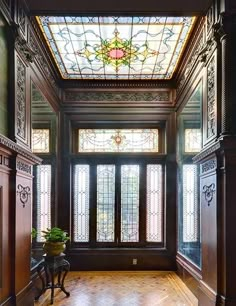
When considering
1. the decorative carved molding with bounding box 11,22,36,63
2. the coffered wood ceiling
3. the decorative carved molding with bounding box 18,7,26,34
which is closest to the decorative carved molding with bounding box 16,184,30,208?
the decorative carved molding with bounding box 11,22,36,63

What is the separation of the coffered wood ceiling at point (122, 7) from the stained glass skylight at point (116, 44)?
600 millimetres

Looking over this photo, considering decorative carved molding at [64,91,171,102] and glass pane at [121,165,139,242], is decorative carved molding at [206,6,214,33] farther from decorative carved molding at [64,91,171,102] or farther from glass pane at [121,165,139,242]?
glass pane at [121,165,139,242]

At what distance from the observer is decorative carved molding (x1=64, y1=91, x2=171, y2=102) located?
7863mm

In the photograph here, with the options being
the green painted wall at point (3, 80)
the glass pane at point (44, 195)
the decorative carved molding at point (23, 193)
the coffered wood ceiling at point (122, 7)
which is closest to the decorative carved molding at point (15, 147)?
the green painted wall at point (3, 80)

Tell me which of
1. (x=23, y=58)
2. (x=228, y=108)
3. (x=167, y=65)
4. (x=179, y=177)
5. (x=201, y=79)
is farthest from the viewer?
(x=179, y=177)

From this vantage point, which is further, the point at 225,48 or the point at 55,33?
the point at 55,33

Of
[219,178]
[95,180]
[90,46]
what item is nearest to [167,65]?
[90,46]

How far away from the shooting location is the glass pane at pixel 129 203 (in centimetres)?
784

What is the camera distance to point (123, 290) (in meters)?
6.12

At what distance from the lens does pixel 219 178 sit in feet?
13.6

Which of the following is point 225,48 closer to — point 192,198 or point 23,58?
point 23,58

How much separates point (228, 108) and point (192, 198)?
8.13ft

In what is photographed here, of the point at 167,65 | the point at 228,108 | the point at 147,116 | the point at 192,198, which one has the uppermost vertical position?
the point at 167,65

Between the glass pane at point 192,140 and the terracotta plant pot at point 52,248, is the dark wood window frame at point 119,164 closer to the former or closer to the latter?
the glass pane at point 192,140
